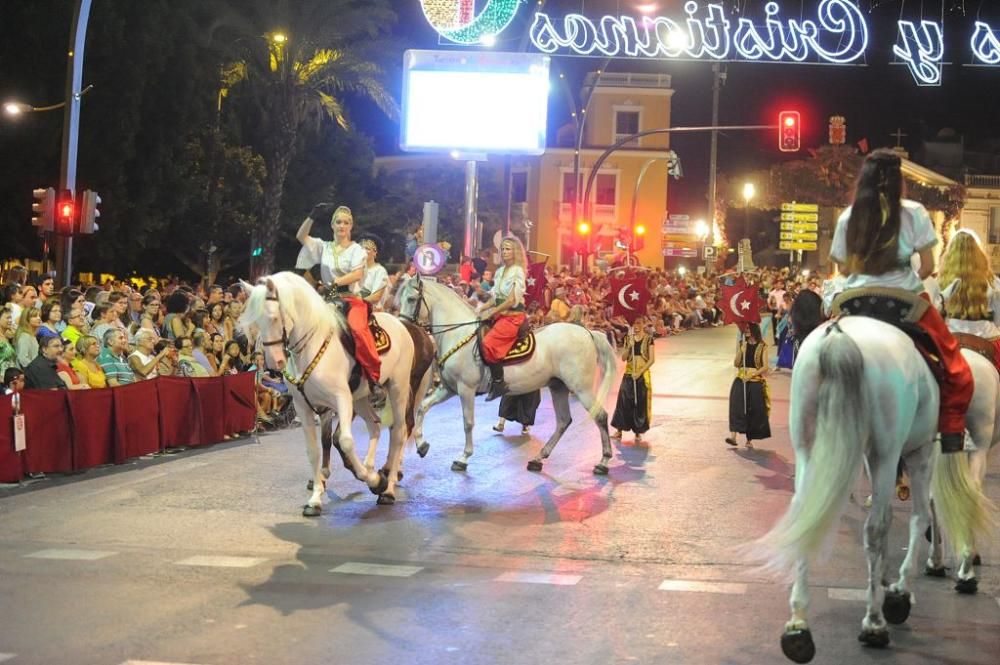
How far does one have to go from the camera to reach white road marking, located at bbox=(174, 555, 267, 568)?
855cm

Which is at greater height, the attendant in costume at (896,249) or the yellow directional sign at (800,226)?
the yellow directional sign at (800,226)

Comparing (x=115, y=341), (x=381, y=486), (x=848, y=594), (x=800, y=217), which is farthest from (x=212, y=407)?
(x=800, y=217)

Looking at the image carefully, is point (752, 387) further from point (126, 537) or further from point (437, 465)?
point (126, 537)

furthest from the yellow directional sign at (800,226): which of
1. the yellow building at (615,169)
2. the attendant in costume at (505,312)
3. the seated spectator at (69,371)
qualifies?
the seated spectator at (69,371)

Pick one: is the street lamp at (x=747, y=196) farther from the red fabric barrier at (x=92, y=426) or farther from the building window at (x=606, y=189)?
the red fabric barrier at (x=92, y=426)

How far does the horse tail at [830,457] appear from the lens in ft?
20.6

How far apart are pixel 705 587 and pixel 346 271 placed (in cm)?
484

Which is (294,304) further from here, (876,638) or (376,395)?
(876,638)

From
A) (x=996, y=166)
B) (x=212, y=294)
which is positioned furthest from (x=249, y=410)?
(x=996, y=166)

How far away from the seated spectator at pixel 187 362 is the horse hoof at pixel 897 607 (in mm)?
10257

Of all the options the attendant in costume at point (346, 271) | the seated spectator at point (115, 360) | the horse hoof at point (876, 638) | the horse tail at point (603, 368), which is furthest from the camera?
the seated spectator at point (115, 360)

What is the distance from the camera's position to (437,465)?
1387 centimetres

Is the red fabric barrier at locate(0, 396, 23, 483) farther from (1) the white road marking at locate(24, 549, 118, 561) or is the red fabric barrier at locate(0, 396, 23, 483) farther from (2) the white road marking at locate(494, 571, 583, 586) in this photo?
(2) the white road marking at locate(494, 571, 583, 586)

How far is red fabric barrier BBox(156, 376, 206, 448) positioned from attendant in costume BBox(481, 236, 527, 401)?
149 inches
